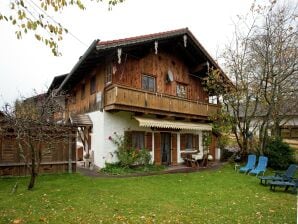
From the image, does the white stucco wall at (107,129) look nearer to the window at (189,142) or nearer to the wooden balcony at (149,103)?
the wooden balcony at (149,103)

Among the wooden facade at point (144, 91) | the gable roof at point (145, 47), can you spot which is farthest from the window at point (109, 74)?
the gable roof at point (145, 47)

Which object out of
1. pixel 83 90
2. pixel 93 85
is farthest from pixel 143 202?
pixel 83 90

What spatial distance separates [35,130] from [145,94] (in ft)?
23.0

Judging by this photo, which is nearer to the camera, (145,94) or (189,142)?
(145,94)

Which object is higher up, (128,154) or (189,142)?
(189,142)

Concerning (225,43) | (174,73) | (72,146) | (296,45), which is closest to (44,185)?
(72,146)

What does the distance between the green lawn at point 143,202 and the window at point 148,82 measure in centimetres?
725

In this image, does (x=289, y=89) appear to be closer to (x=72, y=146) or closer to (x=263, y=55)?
(x=263, y=55)

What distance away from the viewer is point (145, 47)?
18.5m

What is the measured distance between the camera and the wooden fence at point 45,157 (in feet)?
44.8

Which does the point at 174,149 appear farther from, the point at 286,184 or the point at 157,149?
the point at 286,184

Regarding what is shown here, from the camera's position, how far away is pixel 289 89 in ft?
68.1

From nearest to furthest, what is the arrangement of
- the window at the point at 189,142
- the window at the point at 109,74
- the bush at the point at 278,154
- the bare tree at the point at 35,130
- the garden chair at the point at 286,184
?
the bare tree at the point at 35,130, the garden chair at the point at 286,184, the window at the point at 109,74, the bush at the point at 278,154, the window at the point at 189,142

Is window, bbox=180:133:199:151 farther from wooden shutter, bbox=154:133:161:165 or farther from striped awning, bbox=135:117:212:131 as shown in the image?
wooden shutter, bbox=154:133:161:165
